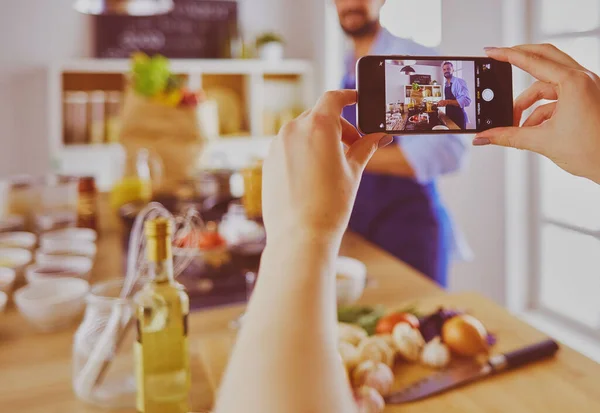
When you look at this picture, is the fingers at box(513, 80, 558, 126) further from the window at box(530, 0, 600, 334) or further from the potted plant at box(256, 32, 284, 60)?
the potted plant at box(256, 32, 284, 60)

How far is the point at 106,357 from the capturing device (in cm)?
62

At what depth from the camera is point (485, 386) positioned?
0.65m

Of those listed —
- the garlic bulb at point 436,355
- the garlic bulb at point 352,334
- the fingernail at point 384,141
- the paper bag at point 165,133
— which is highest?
the paper bag at point 165,133

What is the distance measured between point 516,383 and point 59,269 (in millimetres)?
745

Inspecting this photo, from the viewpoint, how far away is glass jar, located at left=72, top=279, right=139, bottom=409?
24.6 inches

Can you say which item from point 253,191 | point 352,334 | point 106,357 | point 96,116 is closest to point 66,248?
point 253,191

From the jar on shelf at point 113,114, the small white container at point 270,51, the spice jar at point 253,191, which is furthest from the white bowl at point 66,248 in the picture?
the small white container at point 270,51

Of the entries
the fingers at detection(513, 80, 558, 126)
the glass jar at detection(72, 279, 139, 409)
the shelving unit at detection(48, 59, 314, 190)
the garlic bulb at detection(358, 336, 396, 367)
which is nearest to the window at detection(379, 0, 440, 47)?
the fingers at detection(513, 80, 558, 126)

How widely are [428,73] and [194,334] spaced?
50 cm

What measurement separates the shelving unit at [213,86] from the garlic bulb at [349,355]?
233 centimetres

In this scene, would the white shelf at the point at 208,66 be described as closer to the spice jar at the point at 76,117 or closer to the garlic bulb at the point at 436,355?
the spice jar at the point at 76,117

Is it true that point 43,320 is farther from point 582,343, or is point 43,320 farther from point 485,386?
point 582,343

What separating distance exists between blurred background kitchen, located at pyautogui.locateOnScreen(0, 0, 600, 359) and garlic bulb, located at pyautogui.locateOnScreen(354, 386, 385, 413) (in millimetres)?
366

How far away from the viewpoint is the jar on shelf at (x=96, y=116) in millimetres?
3139
